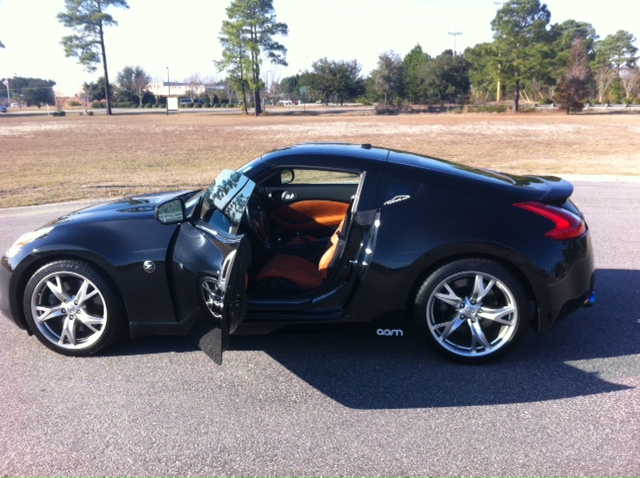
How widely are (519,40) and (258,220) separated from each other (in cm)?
6530

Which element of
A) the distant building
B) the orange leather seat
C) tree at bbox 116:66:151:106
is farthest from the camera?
the distant building

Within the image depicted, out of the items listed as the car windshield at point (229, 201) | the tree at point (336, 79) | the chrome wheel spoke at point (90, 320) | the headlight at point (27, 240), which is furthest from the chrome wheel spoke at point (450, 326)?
the tree at point (336, 79)

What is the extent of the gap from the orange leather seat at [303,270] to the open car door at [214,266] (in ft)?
1.34

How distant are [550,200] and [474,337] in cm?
105

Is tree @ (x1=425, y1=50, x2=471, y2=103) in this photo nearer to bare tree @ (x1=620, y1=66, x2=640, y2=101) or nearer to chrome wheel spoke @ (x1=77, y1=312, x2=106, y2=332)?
bare tree @ (x1=620, y1=66, x2=640, y2=101)

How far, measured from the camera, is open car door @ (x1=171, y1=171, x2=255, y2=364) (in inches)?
136

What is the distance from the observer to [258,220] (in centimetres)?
475

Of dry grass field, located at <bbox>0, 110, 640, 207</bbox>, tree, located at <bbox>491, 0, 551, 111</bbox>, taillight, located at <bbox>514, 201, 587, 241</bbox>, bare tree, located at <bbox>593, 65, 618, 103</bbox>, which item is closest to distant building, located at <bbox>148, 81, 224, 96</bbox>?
tree, located at <bbox>491, 0, 551, 111</bbox>

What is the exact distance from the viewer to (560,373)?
3.86 m

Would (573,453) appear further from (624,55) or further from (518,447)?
(624,55)

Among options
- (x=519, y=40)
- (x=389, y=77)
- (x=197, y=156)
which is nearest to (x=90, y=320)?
(x=197, y=156)

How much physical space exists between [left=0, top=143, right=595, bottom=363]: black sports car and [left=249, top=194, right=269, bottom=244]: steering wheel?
0.41m

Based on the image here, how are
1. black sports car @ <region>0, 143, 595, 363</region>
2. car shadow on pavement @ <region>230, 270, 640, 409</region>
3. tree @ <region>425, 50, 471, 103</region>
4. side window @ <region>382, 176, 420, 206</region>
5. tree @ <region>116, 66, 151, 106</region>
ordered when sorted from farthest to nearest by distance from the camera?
tree @ <region>116, 66, 151, 106</region>, tree @ <region>425, 50, 471, 103</region>, side window @ <region>382, 176, 420, 206</region>, black sports car @ <region>0, 143, 595, 363</region>, car shadow on pavement @ <region>230, 270, 640, 409</region>

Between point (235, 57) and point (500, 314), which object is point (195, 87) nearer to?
point (235, 57)
